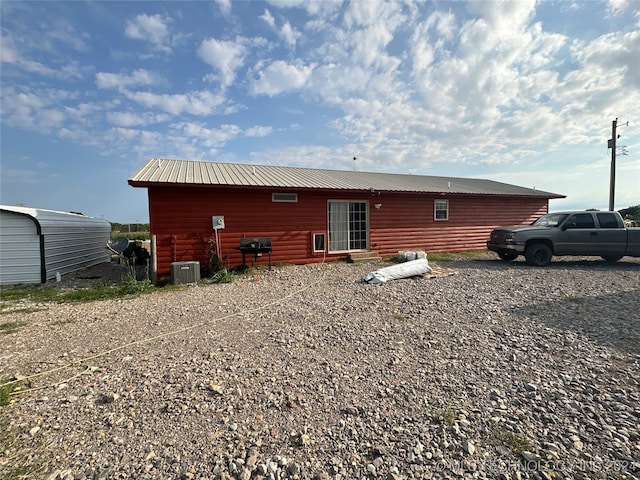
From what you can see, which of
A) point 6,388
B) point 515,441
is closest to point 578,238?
point 515,441

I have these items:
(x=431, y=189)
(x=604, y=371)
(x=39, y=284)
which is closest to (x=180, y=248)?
(x=39, y=284)

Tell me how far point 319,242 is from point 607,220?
915 centimetres

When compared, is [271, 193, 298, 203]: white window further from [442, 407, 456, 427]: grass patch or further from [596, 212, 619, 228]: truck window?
[596, 212, 619, 228]: truck window

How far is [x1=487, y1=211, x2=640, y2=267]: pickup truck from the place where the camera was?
29.5ft

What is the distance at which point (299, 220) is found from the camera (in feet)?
32.3

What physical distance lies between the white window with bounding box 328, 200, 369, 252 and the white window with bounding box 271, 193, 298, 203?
4.48 ft

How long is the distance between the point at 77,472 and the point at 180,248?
708cm

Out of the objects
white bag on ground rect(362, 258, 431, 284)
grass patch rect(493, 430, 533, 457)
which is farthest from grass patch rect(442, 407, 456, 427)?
white bag on ground rect(362, 258, 431, 284)

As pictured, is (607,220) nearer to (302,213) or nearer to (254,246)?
(302,213)

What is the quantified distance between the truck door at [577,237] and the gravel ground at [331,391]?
4.40 m

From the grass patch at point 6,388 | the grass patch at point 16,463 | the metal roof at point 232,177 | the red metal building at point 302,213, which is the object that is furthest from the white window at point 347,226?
the grass patch at point 16,463

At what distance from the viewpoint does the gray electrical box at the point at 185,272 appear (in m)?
7.65

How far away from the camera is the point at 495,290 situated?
628 centimetres

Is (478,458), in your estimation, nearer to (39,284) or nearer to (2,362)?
(2,362)
